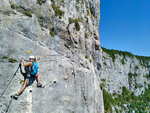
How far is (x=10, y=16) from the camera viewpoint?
7.41 metres

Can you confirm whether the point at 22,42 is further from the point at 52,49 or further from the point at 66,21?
the point at 66,21

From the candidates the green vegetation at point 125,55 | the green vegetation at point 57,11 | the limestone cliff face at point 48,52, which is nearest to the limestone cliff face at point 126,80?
the green vegetation at point 125,55

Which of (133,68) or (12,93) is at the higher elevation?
(133,68)

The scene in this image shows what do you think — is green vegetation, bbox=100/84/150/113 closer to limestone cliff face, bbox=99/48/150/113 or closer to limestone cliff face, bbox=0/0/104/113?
limestone cliff face, bbox=99/48/150/113

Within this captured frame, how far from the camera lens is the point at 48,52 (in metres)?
8.39

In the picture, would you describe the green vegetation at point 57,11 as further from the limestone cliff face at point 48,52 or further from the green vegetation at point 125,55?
the green vegetation at point 125,55

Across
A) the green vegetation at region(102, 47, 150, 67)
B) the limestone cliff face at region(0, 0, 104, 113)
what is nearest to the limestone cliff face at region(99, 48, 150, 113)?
the green vegetation at region(102, 47, 150, 67)

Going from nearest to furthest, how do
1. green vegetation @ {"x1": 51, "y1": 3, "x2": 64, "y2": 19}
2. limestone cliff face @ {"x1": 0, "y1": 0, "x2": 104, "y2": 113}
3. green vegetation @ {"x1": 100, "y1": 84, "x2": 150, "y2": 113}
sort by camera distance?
limestone cliff face @ {"x1": 0, "y1": 0, "x2": 104, "y2": 113}, green vegetation @ {"x1": 51, "y1": 3, "x2": 64, "y2": 19}, green vegetation @ {"x1": 100, "y1": 84, "x2": 150, "y2": 113}

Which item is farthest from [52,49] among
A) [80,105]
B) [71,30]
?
[80,105]

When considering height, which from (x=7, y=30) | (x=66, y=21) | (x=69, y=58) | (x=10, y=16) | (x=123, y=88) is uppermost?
(x=66, y=21)

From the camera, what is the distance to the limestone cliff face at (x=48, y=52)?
691 centimetres

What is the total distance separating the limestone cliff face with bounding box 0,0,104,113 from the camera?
6.91 m

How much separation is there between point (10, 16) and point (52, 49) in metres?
2.97

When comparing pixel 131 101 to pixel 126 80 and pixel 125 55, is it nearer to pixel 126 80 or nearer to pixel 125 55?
pixel 126 80
